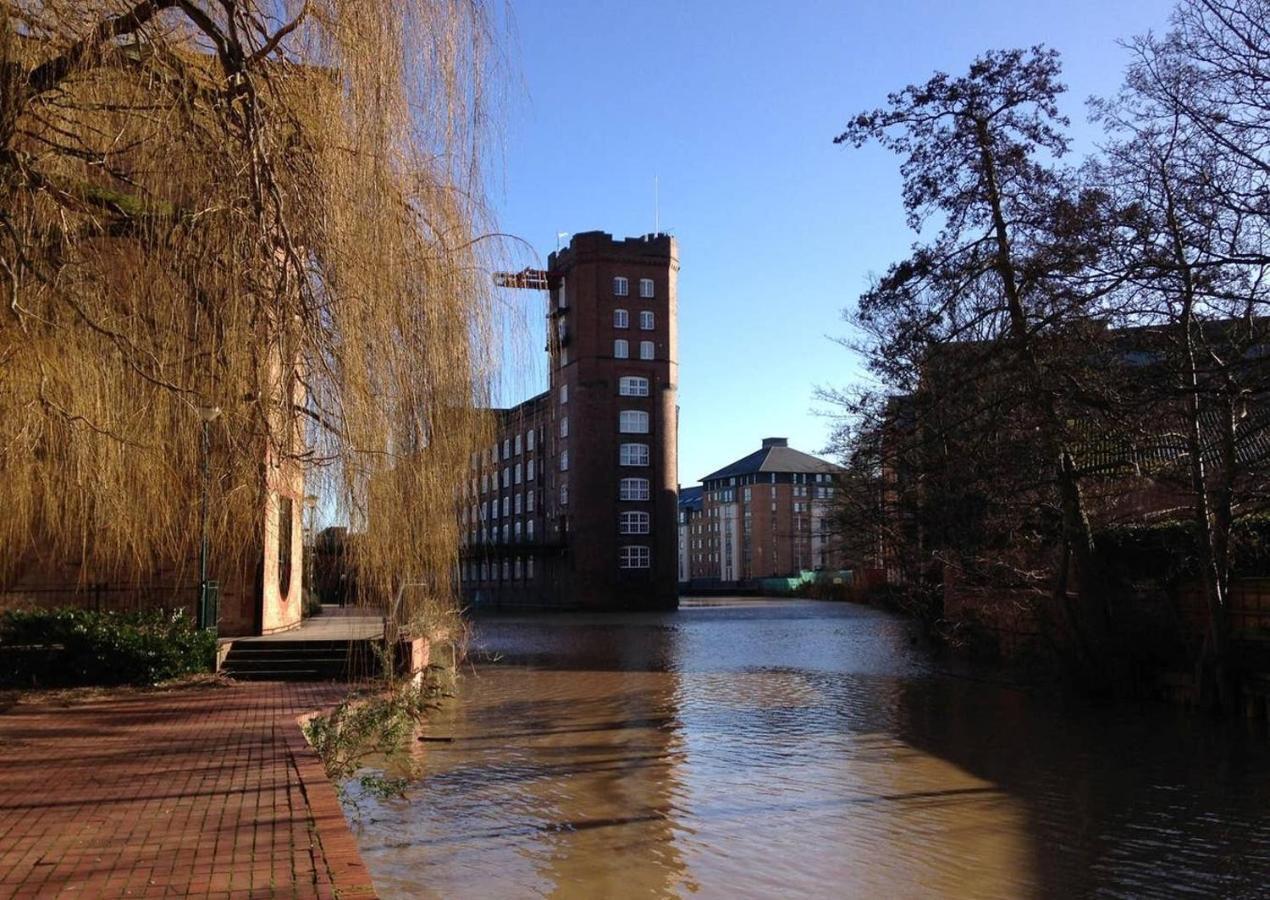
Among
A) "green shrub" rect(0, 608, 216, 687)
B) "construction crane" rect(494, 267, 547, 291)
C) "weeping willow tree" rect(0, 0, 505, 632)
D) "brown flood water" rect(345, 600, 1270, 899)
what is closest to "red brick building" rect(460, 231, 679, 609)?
"brown flood water" rect(345, 600, 1270, 899)

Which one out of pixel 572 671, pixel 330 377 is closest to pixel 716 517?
pixel 572 671

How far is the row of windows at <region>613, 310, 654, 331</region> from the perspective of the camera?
62.0 m

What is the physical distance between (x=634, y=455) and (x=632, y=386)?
4.06 metres

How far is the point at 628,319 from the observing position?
62.3 m

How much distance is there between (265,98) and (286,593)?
1697cm

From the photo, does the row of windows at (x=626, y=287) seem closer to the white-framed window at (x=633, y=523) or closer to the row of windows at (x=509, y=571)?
the white-framed window at (x=633, y=523)

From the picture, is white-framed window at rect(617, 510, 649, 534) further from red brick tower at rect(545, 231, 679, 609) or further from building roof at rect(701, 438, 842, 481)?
building roof at rect(701, 438, 842, 481)

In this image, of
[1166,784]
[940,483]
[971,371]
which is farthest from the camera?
[940,483]

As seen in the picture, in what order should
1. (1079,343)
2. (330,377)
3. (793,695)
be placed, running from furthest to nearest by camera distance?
(793,695)
(1079,343)
(330,377)

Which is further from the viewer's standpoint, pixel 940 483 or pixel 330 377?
pixel 940 483

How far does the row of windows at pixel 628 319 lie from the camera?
62.0 m

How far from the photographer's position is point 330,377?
6562mm

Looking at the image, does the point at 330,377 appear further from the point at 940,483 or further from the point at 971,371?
the point at 940,483

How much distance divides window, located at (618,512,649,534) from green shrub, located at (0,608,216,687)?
49.3 m
